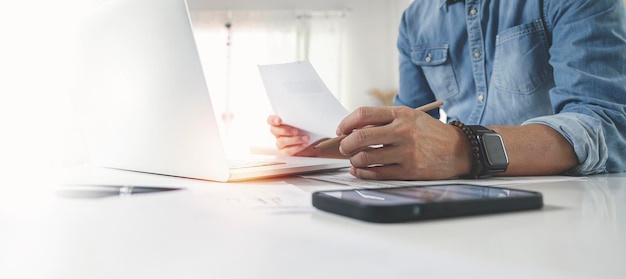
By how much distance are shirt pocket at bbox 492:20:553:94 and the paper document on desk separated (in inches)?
15.4

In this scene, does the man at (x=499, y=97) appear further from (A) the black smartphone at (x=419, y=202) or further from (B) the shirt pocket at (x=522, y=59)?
(A) the black smartphone at (x=419, y=202)

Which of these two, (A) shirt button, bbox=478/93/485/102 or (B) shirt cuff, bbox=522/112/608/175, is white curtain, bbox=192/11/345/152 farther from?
(B) shirt cuff, bbox=522/112/608/175

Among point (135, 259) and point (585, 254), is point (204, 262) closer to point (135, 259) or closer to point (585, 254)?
point (135, 259)

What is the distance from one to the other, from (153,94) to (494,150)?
0.43 meters

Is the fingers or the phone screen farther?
the fingers

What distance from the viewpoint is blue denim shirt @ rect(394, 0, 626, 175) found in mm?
774

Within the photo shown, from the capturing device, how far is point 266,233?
29 centimetres

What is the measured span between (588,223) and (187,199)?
32 cm

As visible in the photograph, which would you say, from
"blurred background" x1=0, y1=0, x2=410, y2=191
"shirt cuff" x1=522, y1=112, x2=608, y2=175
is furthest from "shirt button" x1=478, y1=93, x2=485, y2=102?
"blurred background" x1=0, y1=0, x2=410, y2=191

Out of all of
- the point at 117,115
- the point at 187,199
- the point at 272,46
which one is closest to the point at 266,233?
the point at 187,199

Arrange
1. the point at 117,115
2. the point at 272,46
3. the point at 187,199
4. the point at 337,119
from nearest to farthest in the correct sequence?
the point at 187,199 < the point at 117,115 < the point at 337,119 < the point at 272,46

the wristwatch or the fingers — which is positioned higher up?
the fingers

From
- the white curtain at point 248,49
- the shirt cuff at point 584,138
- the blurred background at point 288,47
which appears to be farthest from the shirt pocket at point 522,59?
the white curtain at point 248,49

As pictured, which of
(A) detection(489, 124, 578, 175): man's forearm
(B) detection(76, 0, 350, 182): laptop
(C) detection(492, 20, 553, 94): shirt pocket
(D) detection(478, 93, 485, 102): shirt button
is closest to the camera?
(B) detection(76, 0, 350, 182): laptop
